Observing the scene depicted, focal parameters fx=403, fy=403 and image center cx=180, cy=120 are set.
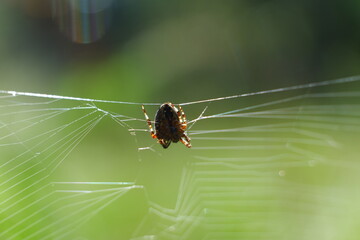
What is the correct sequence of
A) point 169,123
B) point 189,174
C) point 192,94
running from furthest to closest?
1. point 192,94
2. point 189,174
3. point 169,123

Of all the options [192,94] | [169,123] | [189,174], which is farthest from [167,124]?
[192,94]

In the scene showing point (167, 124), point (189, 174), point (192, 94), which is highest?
point (167, 124)

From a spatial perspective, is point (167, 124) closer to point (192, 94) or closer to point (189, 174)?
point (189, 174)

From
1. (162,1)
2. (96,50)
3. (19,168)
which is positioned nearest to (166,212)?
(19,168)

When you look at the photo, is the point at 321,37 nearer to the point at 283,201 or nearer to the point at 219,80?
the point at 219,80

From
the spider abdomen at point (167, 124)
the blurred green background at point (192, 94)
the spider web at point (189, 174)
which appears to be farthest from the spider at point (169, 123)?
the blurred green background at point (192, 94)

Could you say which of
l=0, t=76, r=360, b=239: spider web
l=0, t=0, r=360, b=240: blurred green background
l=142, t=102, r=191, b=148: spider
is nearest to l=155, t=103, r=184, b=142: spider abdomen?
l=142, t=102, r=191, b=148: spider
